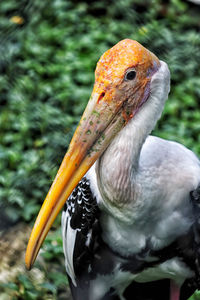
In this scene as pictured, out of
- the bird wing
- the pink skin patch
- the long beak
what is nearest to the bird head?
the long beak

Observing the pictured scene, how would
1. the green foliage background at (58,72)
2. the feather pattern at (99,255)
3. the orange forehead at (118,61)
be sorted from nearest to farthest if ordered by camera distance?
the orange forehead at (118,61), the feather pattern at (99,255), the green foliage background at (58,72)

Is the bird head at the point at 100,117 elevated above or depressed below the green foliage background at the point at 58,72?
above

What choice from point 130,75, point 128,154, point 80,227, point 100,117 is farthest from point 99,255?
point 130,75

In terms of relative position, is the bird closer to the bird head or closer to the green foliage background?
the bird head

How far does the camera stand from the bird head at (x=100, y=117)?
1836 millimetres

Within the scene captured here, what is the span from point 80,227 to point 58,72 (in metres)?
1.78

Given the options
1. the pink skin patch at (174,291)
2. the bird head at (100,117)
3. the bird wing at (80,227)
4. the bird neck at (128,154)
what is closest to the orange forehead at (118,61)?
the bird head at (100,117)

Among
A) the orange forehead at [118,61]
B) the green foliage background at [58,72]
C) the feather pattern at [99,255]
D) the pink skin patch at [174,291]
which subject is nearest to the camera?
the orange forehead at [118,61]

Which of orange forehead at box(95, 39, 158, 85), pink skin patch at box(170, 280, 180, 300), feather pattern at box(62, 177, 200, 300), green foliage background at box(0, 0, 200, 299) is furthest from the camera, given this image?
green foliage background at box(0, 0, 200, 299)

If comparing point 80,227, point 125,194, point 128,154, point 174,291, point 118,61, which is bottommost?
point 174,291

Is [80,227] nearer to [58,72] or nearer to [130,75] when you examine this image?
[130,75]

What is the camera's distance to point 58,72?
148 inches

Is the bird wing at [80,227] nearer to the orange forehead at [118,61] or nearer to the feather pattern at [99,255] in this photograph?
the feather pattern at [99,255]

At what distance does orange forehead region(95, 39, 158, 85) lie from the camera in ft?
5.99
